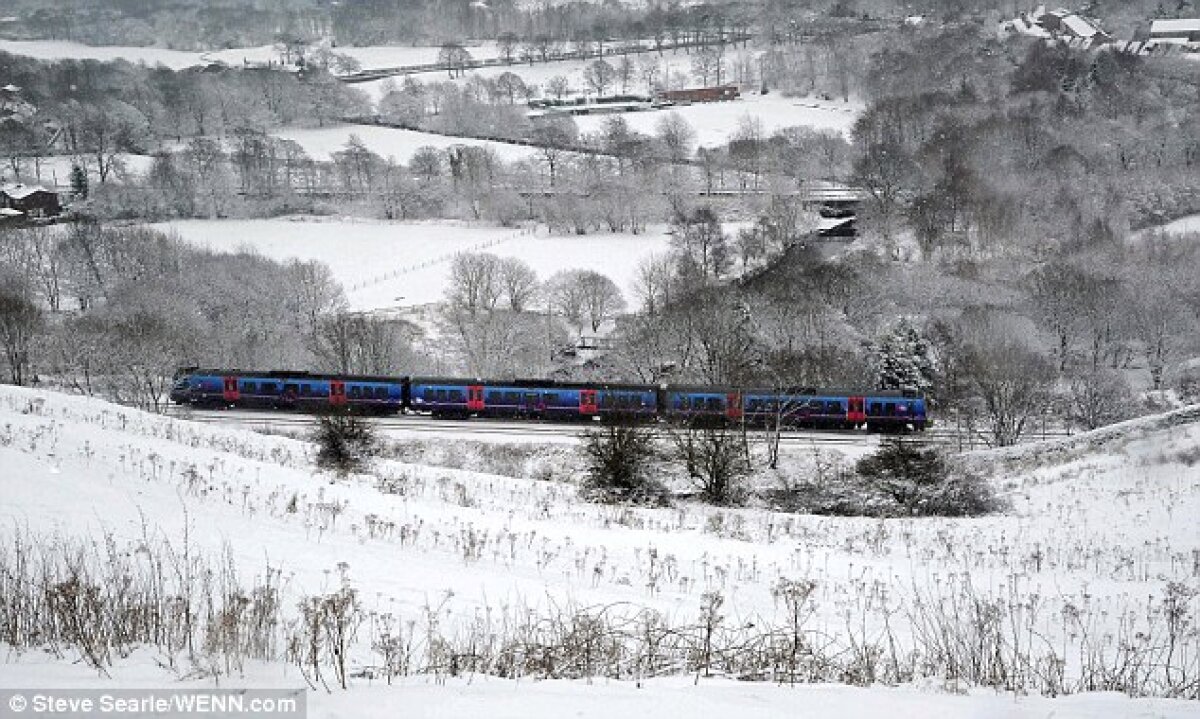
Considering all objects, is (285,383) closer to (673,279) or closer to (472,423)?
(472,423)

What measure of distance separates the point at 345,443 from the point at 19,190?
58563 mm

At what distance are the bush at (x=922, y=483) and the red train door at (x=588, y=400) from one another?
29.4 ft

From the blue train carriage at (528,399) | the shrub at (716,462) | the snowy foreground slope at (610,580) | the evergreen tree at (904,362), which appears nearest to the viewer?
the snowy foreground slope at (610,580)

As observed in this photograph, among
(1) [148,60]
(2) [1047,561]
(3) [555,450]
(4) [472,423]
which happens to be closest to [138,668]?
(2) [1047,561]

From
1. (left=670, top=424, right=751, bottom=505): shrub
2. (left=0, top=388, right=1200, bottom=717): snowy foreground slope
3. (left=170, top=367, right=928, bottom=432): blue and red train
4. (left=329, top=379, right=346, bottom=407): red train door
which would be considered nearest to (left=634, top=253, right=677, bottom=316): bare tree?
(left=170, top=367, right=928, bottom=432): blue and red train

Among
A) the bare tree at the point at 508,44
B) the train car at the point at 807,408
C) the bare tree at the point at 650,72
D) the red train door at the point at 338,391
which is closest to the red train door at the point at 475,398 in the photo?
the red train door at the point at 338,391

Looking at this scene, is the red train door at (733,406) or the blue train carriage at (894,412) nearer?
the red train door at (733,406)

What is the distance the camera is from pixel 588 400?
31.9m

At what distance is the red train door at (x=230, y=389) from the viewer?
33656mm

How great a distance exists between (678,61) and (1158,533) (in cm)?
11170

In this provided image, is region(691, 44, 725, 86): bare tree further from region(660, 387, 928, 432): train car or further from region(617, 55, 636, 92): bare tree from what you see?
region(660, 387, 928, 432): train car

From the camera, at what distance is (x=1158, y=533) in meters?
16.4

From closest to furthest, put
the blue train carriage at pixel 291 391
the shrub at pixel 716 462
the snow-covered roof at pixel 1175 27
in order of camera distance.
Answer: the shrub at pixel 716 462 → the blue train carriage at pixel 291 391 → the snow-covered roof at pixel 1175 27

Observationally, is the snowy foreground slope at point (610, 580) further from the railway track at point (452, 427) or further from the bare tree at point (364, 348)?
the bare tree at point (364, 348)
